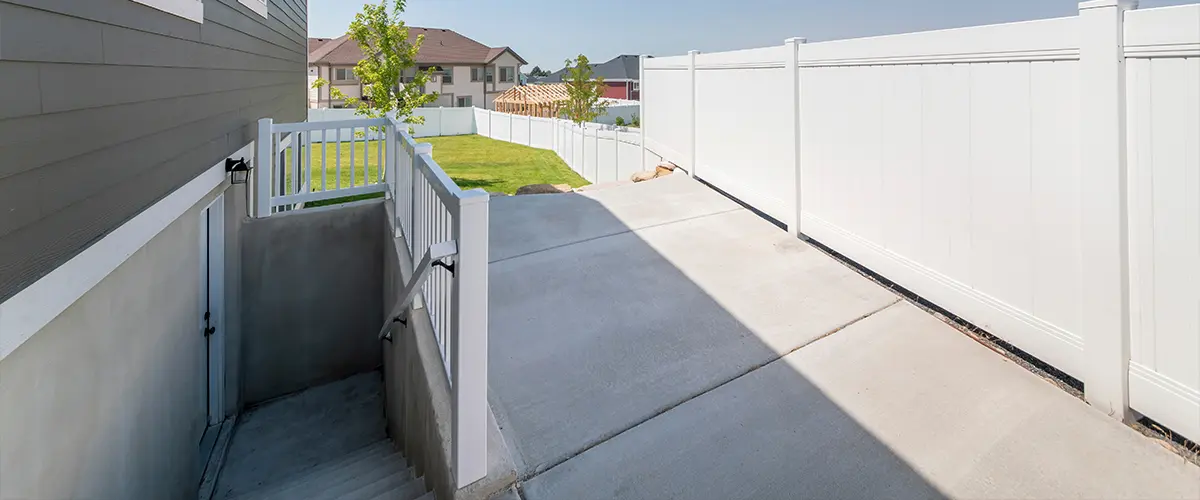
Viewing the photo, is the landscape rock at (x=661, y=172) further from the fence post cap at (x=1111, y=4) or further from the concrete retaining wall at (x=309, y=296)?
the fence post cap at (x=1111, y=4)

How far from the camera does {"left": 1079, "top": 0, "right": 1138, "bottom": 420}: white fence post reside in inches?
93.7

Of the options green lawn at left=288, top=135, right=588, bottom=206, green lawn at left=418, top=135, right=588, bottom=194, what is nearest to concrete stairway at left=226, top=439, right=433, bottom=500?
green lawn at left=288, top=135, right=588, bottom=206

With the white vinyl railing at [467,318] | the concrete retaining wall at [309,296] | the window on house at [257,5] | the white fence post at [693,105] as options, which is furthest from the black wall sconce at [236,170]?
the white fence post at [693,105]

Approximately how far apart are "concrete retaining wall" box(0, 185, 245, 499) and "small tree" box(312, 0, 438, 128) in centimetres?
1011

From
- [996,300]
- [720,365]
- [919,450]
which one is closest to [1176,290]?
[996,300]

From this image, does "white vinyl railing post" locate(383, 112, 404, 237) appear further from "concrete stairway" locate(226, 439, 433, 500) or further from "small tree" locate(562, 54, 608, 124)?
"small tree" locate(562, 54, 608, 124)

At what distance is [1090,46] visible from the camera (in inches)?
96.9

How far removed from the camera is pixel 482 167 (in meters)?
14.7

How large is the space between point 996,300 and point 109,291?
4480 mm

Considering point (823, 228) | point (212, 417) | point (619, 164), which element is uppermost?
point (619, 164)

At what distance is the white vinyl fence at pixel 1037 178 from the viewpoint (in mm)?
2230

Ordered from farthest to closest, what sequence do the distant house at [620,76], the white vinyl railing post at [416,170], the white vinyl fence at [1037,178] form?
the distant house at [620,76] → the white vinyl railing post at [416,170] → the white vinyl fence at [1037,178]

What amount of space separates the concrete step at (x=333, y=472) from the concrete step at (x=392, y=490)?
0.91 ft

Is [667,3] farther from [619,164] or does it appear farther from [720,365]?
[720,365]
